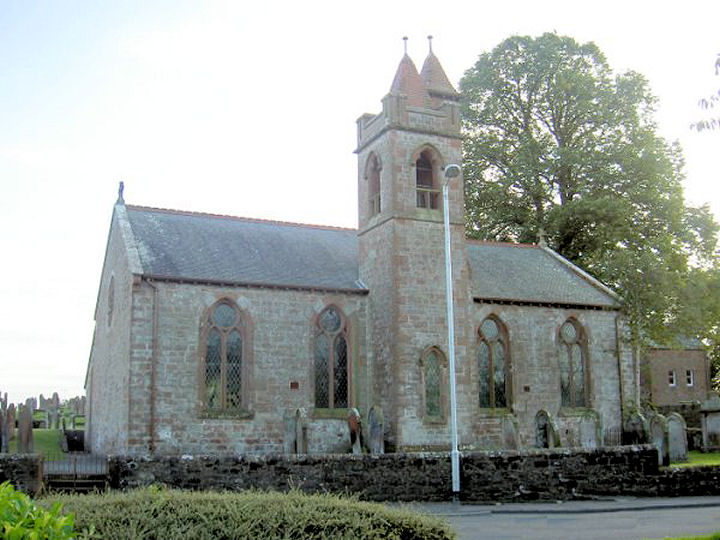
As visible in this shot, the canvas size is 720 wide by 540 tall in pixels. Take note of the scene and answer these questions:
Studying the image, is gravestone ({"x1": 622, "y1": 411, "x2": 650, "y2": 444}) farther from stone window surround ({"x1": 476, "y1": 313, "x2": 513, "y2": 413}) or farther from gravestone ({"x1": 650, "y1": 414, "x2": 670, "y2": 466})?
stone window surround ({"x1": 476, "y1": 313, "x2": 513, "y2": 413})

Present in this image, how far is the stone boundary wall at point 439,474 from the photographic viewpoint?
1783cm

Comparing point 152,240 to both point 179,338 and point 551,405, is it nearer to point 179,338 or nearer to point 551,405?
point 179,338

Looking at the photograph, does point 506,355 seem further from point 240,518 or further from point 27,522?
point 27,522

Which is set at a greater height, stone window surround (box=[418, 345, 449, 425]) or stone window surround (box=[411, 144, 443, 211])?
stone window surround (box=[411, 144, 443, 211])

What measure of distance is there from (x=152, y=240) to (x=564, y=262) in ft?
64.0

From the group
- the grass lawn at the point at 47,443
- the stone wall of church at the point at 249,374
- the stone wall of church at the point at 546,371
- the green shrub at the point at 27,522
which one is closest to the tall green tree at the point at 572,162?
the stone wall of church at the point at 546,371

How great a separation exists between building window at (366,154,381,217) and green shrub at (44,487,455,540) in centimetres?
2241

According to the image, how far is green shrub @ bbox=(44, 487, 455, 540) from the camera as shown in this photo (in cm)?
880

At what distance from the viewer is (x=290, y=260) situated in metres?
31.2

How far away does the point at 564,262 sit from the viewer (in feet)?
125

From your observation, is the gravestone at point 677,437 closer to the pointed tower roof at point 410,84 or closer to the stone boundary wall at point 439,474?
the stone boundary wall at point 439,474

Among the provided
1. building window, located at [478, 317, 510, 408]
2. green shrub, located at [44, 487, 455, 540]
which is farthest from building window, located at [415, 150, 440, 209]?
green shrub, located at [44, 487, 455, 540]

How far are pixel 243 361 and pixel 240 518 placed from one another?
63.8 ft

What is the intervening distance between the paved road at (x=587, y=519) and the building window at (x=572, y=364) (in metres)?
12.6
